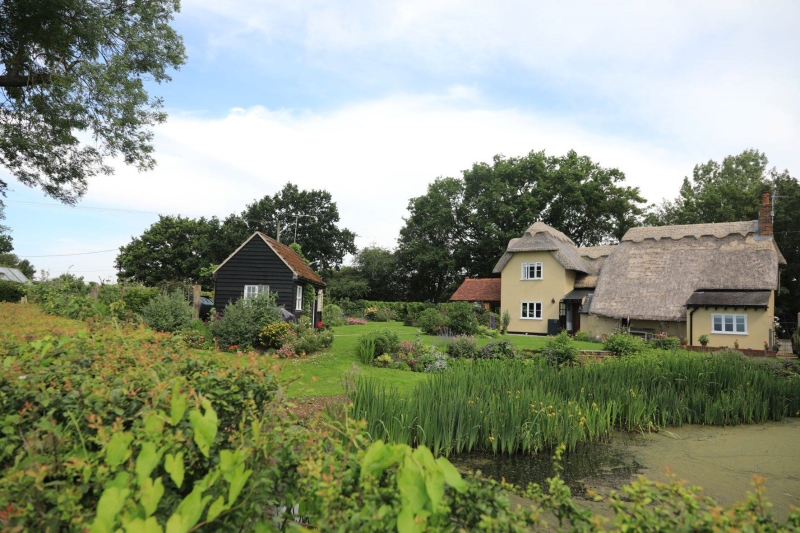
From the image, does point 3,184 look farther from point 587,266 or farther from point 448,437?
point 587,266

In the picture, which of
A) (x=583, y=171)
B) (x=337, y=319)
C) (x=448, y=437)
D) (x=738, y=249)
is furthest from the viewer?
(x=583, y=171)

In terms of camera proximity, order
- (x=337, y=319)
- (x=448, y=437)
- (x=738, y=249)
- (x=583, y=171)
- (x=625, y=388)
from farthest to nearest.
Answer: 1. (x=583, y=171)
2. (x=337, y=319)
3. (x=738, y=249)
4. (x=625, y=388)
5. (x=448, y=437)

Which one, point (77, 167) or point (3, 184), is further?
point (77, 167)

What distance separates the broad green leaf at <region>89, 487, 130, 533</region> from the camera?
142cm

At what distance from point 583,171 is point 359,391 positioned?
39.5m

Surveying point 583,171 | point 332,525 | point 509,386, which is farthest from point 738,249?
point 332,525

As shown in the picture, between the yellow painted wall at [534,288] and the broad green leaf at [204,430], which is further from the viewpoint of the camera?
the yellow painted wall at [534,288]

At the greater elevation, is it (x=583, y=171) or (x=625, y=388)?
(x=583, y=171)

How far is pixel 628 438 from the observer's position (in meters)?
7.62

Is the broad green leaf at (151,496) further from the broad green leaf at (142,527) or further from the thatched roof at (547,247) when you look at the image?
the thatched roof at (547,247)

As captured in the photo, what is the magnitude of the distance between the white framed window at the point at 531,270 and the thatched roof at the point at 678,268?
12.2ft

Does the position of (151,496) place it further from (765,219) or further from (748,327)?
(765,219)

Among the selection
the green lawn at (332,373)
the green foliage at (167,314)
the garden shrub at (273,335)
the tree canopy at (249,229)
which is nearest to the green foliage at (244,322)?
the garden shrub at (273,335)

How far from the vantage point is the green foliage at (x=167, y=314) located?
1402cm
